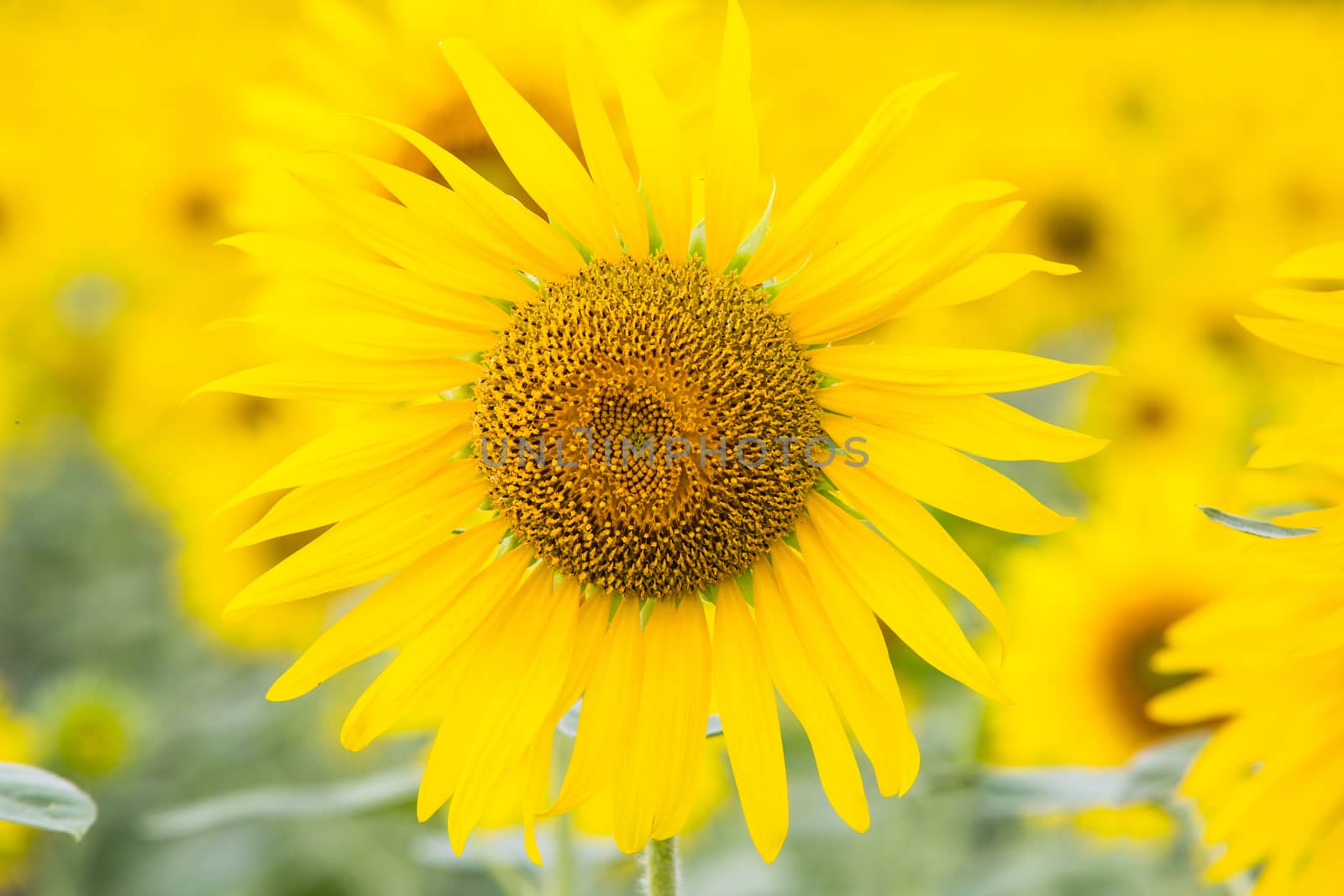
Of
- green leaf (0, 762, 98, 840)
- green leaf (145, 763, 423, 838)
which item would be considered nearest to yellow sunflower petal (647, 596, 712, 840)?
green leaf (0, 762, 98, 840)

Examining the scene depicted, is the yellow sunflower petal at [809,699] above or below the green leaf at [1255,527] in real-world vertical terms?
below

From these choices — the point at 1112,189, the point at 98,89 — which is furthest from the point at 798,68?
the point at 98,89

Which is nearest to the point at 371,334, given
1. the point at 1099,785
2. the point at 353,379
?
the point at 353,379

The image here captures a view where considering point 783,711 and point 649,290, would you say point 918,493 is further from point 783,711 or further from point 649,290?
point 783,711

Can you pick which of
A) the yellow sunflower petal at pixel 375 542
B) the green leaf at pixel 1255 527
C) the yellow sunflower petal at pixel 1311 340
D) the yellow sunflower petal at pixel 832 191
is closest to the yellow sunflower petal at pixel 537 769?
the yellow sunflower petal at pixel 375 542

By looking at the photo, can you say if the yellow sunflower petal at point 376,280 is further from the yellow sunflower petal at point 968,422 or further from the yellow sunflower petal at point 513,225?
the yellow sunflower petal at point 968,422

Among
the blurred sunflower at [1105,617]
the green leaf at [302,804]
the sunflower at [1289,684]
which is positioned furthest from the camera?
the blurred sunflower at [1105,617]

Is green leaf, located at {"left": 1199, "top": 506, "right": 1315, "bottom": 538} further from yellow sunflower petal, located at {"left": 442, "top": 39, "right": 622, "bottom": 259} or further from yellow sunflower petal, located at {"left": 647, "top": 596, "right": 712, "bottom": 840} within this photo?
yellow sunflower petal, located at {"left": 442, "top": 39, "right": 622, "bottom": 259}

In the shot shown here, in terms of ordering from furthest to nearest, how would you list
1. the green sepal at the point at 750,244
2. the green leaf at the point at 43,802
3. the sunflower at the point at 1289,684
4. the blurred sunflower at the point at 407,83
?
the blurred sunflower at the point at 407,83 < the green sepal at the point at 750,244 < the sunflower at the point at 1289,684 < the green leaf at the point at 43,802
